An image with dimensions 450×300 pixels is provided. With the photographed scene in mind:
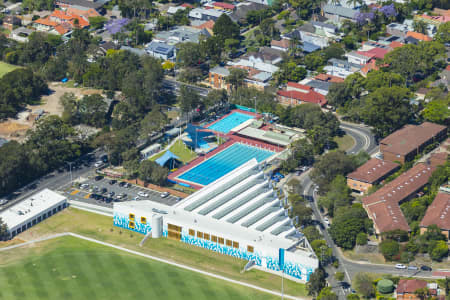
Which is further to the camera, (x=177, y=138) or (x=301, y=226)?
(x=177, y=138)

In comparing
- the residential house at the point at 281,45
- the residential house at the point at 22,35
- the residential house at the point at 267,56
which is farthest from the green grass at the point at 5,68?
the residential house at the point at 281,45

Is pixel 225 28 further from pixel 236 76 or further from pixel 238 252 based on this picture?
pixel 238 252

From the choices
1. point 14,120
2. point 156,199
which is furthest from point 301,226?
point 14,120

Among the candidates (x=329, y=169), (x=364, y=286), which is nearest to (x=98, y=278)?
(x=364, y=286)

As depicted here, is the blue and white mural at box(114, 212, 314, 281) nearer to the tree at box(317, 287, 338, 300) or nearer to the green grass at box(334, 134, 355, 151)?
the tree at box(317, 287, 338, 300)

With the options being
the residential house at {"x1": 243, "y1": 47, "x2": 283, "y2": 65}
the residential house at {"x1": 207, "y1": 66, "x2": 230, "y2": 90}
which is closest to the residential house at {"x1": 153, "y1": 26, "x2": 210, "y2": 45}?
the residential house at {"x1": 243, "y1": 47, "x2": 283, "y2": 65}

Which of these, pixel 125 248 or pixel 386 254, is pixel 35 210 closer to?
pixel 125 248
